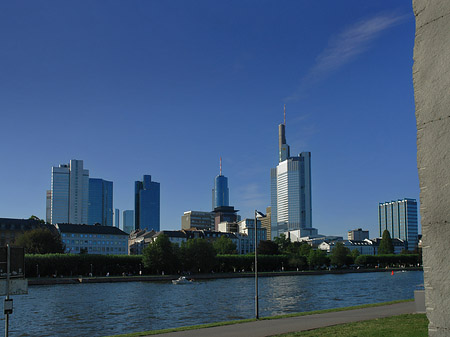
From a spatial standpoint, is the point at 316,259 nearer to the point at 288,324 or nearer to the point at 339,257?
the point at 339,257

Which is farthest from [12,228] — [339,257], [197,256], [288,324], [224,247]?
[288,324]

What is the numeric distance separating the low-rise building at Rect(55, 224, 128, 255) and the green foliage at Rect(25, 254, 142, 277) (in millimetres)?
55927

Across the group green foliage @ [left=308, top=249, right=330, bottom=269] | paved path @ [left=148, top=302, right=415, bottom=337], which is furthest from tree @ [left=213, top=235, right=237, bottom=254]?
paved path @ [left=148, top=302, right=415, bottom=337]

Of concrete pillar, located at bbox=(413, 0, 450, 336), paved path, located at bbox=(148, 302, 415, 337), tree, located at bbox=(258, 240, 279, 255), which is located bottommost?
tree, located at bbox=(258, 240, 279, 255)

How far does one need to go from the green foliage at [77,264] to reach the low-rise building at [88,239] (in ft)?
183

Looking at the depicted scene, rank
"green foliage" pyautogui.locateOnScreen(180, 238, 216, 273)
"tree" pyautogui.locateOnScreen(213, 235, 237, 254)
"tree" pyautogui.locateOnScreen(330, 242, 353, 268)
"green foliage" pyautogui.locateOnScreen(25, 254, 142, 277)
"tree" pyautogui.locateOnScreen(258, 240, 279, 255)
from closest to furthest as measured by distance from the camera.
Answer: "green foliage" pyautogui.locateOnScreen(25, 254, 142, 277)
"green foliage" pyautogui.locateOnScreen(180, 238, 216, 273)
"tree" pyautogui.locateOnScreen(213, 235, 237, 254)
"tree" pyautogui.locateOnScreen(258, 240, 279, 255)
"tree" pyautogui.locateOnScreen(330, 242, 353, 268)

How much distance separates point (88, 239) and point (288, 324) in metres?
176

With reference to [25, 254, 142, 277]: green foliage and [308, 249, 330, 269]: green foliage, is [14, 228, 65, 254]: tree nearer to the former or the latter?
[25, 254, 142, 277]: green foliage

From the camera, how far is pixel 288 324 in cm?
2706

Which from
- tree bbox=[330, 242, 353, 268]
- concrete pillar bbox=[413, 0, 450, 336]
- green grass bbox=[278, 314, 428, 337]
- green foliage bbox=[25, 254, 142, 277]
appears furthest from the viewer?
tree bbox=[330, 242, 353, 268]

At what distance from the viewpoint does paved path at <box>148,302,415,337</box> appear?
79.4 ft

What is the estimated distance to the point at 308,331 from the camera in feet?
76.7

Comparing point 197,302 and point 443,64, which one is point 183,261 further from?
point 443,64

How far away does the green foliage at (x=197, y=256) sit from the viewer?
140625 mm
